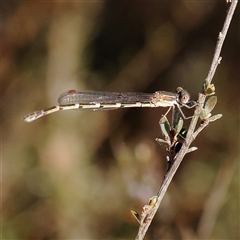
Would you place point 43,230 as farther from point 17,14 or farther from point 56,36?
point 17,14

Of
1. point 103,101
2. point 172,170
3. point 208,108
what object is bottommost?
point 172,170

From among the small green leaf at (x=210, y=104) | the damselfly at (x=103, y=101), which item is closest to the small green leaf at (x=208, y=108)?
the small green leaf at (x=210, y=104)

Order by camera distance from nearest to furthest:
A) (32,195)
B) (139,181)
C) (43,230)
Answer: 1. (139,181)
2. (43,230)
3. (32,195)

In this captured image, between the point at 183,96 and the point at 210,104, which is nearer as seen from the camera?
the point at 210,104

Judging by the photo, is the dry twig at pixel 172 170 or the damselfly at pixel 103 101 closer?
the dry twig at pixel 172 170

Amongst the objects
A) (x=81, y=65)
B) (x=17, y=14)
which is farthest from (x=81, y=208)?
(x=17, y=14)

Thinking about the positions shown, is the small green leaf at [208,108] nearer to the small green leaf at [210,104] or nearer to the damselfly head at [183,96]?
the small green leaf at [210,104]

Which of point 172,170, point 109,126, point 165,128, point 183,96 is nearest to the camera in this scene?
point 172,170

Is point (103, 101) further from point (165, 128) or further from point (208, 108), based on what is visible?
point (208, 108)

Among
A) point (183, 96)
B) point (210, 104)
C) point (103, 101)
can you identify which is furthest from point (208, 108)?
point (103, 101)
